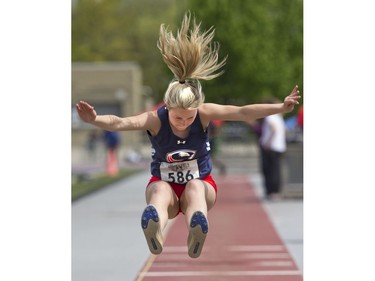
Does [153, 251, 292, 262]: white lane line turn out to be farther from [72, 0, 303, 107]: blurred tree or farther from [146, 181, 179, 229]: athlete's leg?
[72, 0, 303, 107]: blurred tree

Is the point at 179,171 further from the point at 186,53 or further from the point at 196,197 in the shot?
the point at 186,53

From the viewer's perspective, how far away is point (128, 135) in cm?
5903

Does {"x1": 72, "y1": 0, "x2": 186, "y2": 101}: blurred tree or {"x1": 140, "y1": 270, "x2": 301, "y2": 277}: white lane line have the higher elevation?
{"x1": 72, "y1": 0, "x2": 186, "y2": 101}: blurred tree

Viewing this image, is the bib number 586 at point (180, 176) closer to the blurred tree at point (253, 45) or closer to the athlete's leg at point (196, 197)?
the athlete's leg at point (196, 197)

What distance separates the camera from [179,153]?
6938mm

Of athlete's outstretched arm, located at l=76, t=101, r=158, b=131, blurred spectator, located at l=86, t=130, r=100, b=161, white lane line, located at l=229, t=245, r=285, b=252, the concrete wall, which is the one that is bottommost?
white lane line, located at l=229, t=245, r=285, b=252

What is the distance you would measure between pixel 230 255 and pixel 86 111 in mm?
5820

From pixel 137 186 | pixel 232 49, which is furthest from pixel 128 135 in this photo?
pixel 137 186

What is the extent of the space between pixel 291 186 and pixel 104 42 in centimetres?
6425

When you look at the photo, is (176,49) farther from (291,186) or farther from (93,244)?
(291,186)

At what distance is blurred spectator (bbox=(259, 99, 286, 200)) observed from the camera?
17.7 m

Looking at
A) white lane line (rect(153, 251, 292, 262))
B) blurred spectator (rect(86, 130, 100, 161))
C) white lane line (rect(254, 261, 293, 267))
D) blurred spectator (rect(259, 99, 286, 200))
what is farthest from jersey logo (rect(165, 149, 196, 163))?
blurred spectator (rect(86, 130, 100, 161))

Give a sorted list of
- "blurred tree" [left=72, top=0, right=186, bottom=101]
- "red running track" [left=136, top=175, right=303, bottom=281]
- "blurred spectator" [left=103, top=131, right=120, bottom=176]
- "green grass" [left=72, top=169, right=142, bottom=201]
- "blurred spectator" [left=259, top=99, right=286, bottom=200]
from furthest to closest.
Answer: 1. "blurred tree" [left=72, top=0, right=186, bottom=101]
2. "blurred spectator" [left=103, top=131, right=120, bottom=176]
3. "green grass" [left=72, top=169, right=142, bottom=201]
4. "blurred spectator" [left=259, top=99, right=286, bottom=200]
5. "red running track" [left=136, top=175, right=303, bottom=281]

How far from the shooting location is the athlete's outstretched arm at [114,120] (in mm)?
6504
